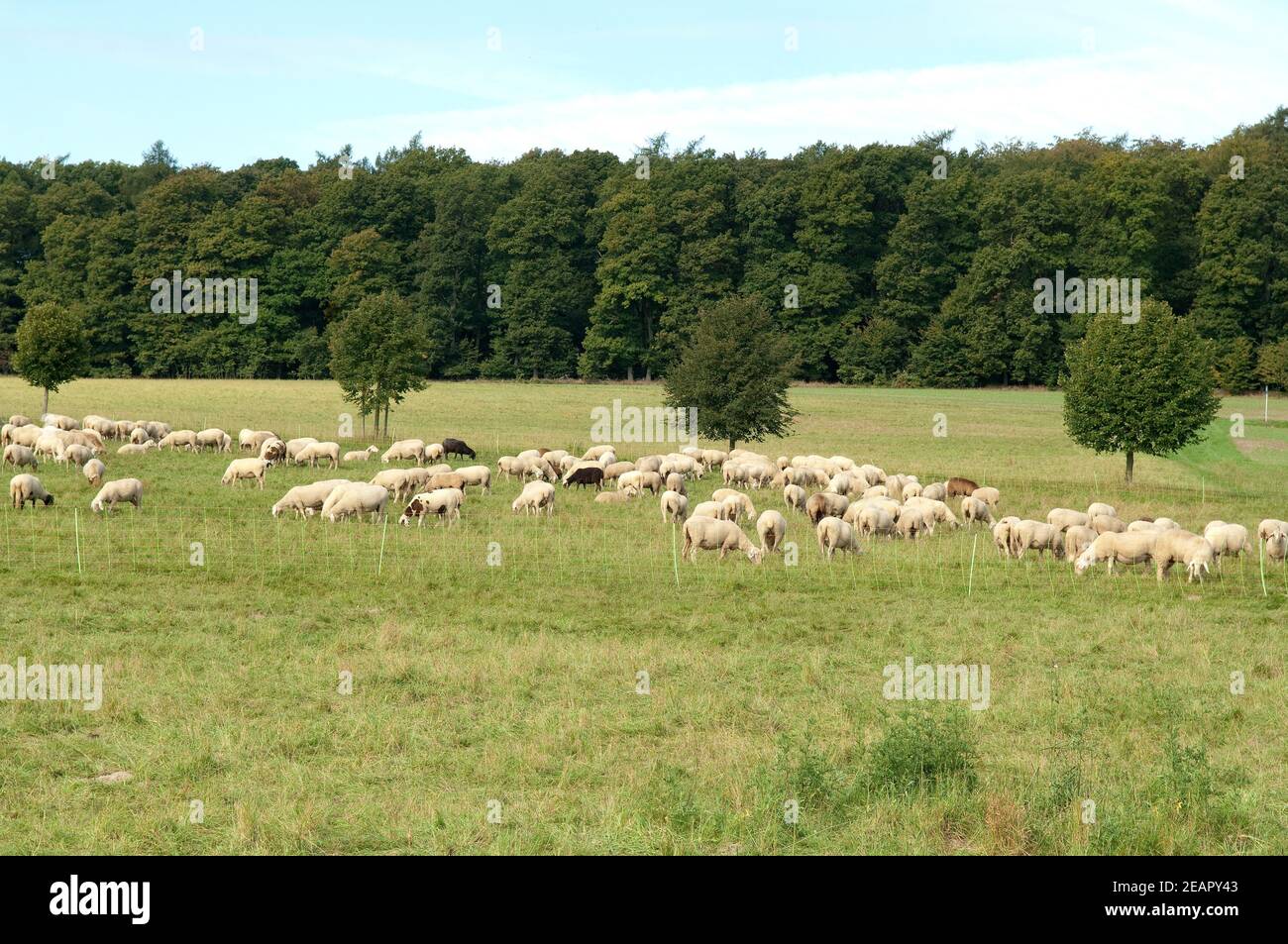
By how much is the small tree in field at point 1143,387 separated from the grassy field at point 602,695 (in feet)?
44.5

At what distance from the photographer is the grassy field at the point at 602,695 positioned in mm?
10383

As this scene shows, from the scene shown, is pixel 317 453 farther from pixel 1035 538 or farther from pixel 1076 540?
pixel 1076 540

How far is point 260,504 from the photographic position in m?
30.7

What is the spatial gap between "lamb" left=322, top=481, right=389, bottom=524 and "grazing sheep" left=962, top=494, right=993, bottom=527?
1370cm

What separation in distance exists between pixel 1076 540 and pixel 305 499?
677 inches

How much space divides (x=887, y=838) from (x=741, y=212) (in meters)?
95.9

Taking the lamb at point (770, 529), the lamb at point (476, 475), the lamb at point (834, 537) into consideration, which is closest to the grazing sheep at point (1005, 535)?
the lamb at point (834, 537)

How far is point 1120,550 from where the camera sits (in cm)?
2359

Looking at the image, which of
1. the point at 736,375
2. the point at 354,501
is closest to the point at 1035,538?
the point at 354,501

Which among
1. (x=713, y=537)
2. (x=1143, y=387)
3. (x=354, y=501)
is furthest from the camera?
(x=1143, y=387)

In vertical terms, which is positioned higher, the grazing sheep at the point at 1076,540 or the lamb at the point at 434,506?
the lamb at the point at 434,506

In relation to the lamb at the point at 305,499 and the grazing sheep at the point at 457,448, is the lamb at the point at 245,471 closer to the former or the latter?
the lamb at the point at 305,499

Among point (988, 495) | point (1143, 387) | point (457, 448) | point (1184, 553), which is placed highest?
point (1143, 387)
